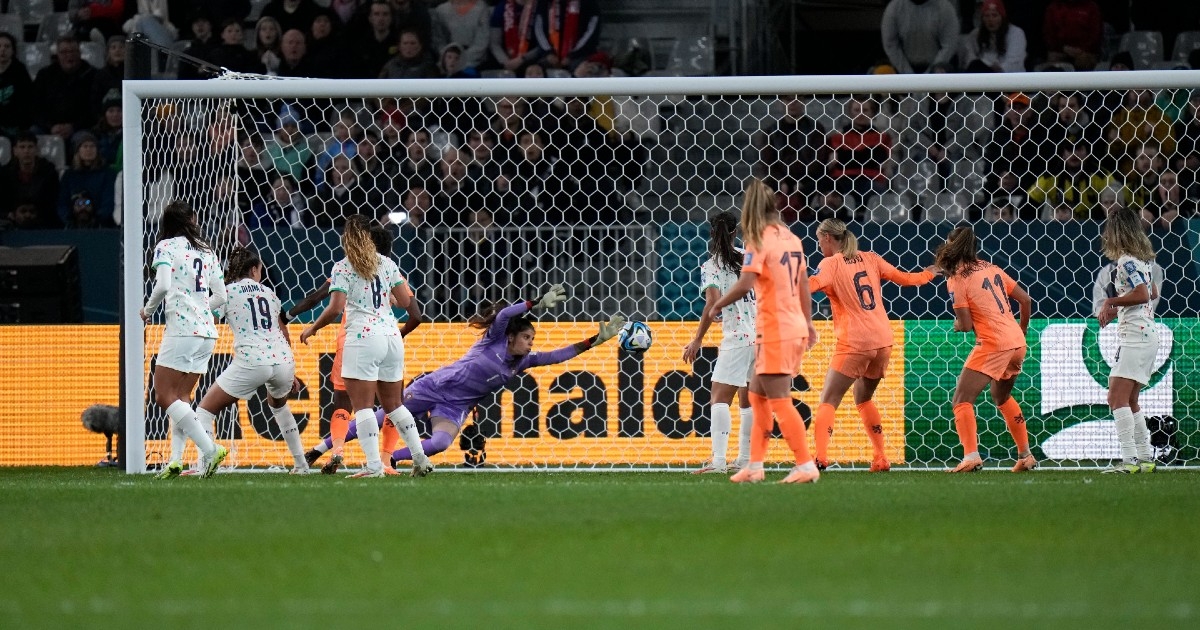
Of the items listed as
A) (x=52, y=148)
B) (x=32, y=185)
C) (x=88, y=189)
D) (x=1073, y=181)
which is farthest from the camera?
(x=52, y=148)

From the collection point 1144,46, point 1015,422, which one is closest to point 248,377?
point 1015,422

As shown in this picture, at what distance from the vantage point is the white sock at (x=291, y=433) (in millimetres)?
11250

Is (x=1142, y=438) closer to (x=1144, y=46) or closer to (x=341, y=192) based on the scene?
(x=341, y=192)

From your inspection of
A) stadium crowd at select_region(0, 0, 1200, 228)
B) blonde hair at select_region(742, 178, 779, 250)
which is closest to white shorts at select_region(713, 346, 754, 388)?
blonde hair at select_region(742, 178, 779, 250)

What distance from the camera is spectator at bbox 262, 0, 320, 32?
700 inches

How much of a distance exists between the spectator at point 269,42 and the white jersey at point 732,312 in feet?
26.5

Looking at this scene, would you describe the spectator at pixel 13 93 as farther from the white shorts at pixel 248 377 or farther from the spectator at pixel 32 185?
the white shorts at pixel 248 377

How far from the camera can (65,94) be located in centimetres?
1748

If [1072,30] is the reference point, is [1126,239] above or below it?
below

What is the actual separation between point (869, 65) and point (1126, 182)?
5.27 metres

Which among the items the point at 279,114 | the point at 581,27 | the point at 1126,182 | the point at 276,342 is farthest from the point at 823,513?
the point at 581,27

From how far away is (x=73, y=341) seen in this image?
13.1 metres

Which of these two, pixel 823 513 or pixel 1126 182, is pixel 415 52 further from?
pixel 823 513

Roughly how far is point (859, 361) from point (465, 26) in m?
8.57
